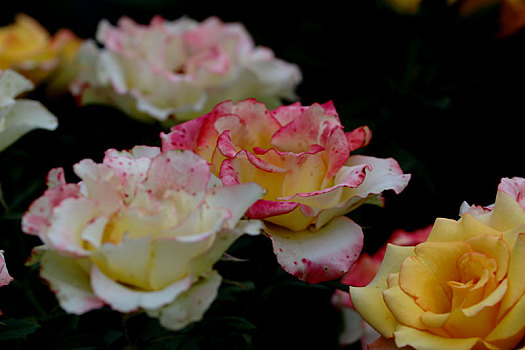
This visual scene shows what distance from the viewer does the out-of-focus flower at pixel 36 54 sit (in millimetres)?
841

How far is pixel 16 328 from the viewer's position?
46cm

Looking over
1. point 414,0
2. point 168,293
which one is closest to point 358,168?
point 168,293

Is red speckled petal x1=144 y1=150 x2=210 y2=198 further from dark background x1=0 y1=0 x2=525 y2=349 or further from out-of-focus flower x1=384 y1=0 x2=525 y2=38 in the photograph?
out-of-focus flower x1=384 y1=0 x2=525 y2=38

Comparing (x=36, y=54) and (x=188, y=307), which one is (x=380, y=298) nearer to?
(x=188, y=307)

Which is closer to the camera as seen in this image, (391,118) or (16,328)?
(16,328)

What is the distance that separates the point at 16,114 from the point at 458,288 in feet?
1.38

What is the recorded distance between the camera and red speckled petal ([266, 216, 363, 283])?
442 mm

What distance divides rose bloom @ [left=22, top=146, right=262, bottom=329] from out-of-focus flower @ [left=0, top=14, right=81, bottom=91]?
470 millimetres

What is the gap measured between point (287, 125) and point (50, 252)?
0.62 feet

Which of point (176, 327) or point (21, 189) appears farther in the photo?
point (21, 189)

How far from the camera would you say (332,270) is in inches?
17.5

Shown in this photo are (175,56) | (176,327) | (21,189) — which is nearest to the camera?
(176,327)

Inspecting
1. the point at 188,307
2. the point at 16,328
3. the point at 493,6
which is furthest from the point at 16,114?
the point at 493,6

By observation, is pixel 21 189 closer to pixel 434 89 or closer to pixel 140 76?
pixel 140 76
